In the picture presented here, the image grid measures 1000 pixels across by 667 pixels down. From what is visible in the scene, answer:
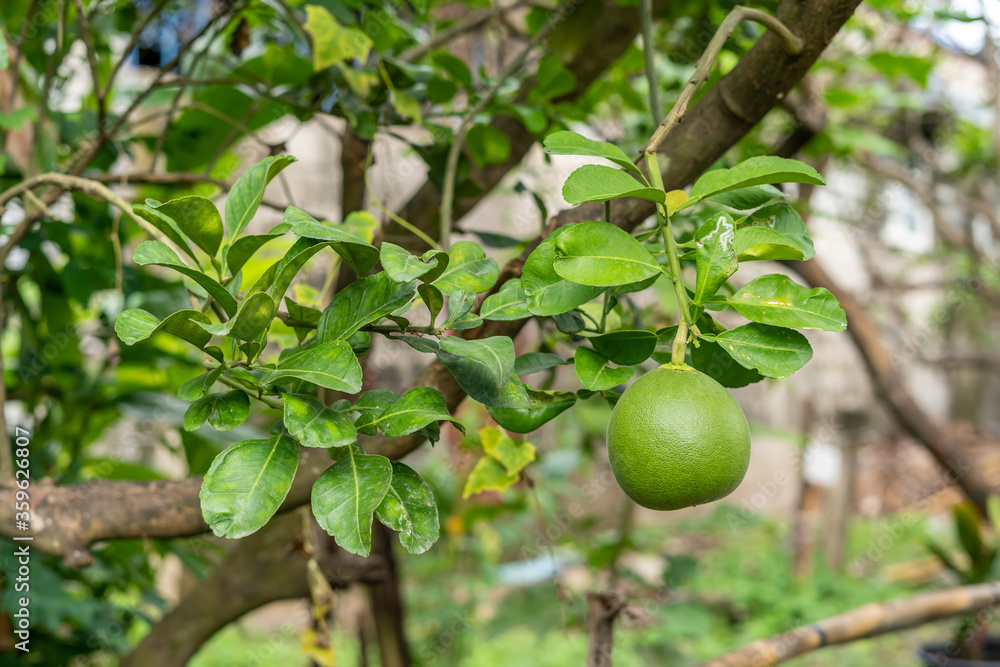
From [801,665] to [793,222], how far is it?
8.19ft

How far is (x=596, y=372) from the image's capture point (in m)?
0.41

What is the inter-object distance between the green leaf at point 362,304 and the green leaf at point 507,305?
44 mm

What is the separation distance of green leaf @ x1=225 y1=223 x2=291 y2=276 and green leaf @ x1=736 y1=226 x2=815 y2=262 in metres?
0.26

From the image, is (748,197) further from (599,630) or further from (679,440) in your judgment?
(599,630)

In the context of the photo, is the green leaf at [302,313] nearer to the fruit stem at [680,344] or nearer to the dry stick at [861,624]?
the fruit stem at [680,344]

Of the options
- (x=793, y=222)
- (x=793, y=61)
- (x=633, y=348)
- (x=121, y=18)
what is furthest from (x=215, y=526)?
(x=121, y=18)

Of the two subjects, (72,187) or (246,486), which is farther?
(72,187)

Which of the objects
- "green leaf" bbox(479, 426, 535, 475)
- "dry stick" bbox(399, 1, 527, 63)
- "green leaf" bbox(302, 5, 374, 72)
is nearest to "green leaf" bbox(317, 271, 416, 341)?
"green leaf" bbox(479, 426, 535, 475)

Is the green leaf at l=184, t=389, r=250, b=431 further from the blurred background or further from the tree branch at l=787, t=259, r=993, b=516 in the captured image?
the tree branch at l=787, t=259, r=993, b=516

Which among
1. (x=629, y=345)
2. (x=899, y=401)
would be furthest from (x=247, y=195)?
(x=899, y=401)

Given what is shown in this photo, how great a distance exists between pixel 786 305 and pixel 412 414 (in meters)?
0.20

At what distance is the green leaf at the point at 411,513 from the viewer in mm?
384

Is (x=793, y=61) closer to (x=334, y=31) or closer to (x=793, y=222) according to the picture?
(x=793, y=222)

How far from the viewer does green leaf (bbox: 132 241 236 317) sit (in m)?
0.36
